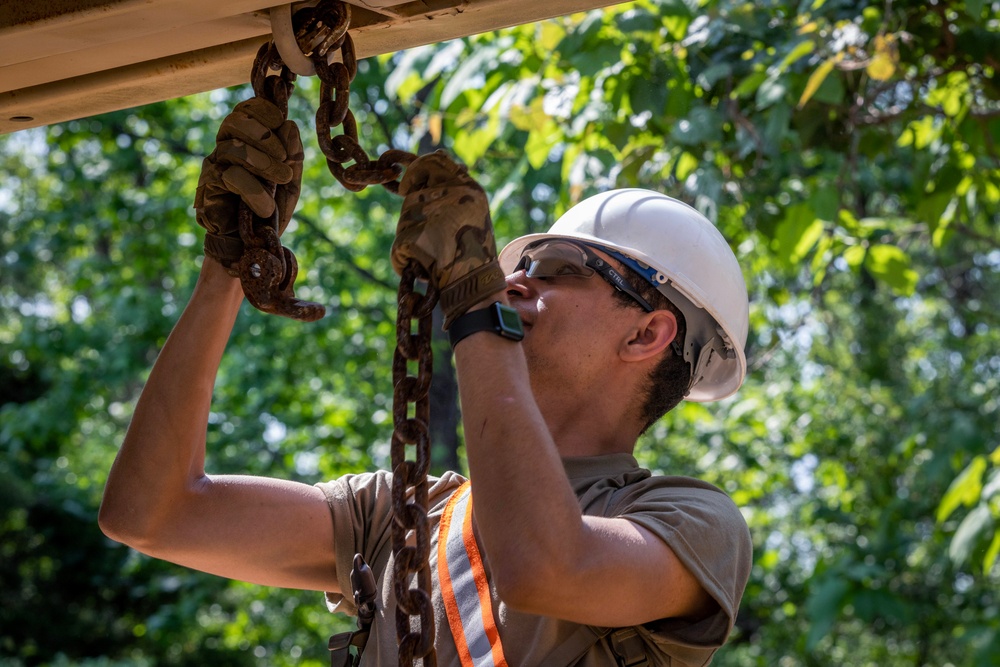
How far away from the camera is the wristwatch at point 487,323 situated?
153 cm

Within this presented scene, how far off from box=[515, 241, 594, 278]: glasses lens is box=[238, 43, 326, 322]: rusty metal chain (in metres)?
0.52

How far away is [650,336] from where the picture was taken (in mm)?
2100

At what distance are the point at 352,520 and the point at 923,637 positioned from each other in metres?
8.34

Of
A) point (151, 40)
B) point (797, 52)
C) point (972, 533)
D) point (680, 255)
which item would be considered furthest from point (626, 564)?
point (972, 533)

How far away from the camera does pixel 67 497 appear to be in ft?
36.0

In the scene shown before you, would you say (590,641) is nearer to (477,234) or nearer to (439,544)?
(439,544)

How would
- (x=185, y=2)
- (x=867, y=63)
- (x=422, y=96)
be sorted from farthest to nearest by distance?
(x=422, y=96)
(x=867, y=63)
(x=185, y=2)

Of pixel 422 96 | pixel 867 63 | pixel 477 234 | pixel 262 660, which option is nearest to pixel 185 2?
pixel 477 234

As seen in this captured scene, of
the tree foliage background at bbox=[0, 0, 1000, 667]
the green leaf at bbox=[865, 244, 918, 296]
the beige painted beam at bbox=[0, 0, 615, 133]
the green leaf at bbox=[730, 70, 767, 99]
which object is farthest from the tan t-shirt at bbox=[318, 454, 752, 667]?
the green leaf at bbox=[865, 244, 918, 296]

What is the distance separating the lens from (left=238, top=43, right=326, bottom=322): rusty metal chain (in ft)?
5.39

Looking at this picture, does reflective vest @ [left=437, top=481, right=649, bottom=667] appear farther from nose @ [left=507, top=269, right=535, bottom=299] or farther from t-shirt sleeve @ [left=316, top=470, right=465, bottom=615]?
nose @ [left=507, top=269, right=535, bottom=299]

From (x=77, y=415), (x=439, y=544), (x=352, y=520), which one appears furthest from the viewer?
(x=77, y=415)

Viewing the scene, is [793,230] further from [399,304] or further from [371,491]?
[399,304]

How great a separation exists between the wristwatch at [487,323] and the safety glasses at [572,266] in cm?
54
